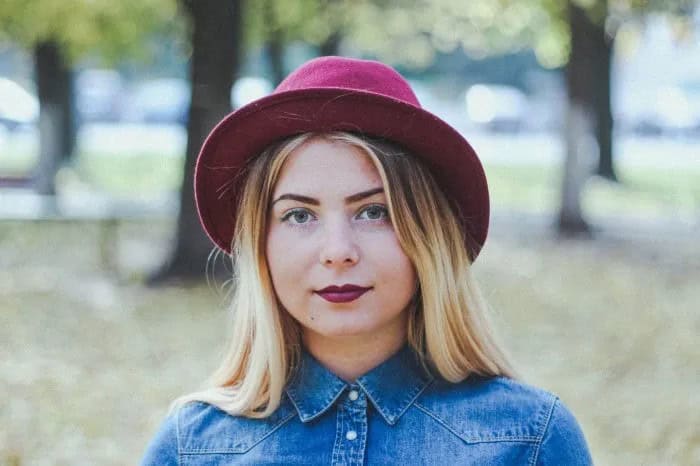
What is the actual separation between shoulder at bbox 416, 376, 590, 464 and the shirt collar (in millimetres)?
38

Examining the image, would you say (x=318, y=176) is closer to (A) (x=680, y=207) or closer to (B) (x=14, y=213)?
(B) (x=14, y=213)

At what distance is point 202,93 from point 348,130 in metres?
7.80

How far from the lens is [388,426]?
6.44ft

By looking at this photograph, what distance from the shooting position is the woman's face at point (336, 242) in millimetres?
1938

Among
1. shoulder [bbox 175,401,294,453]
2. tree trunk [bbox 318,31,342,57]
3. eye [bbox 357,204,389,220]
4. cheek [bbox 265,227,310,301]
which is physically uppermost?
tree trunk [bbox 318,31,342,57]

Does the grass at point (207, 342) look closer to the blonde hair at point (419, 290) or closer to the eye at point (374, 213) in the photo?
the blonde hair at point (419, 290)

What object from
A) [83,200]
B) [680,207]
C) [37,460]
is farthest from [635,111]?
[37,460]

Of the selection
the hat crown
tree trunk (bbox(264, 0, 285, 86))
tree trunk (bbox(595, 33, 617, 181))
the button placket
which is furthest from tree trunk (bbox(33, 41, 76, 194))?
the button placket

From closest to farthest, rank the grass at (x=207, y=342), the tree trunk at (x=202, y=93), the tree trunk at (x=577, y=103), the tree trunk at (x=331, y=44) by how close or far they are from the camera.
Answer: the grass at (x=207, y=342)
the tree trunk at (x=202, y=93)
the tree trunk at (x=577, y=103)
the tree trunk at (x=331, y=44)

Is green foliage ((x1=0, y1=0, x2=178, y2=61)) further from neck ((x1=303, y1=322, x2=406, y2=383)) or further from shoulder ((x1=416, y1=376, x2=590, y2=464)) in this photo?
shoulder ((x1=416, y1=376, x2=590, y2=464))

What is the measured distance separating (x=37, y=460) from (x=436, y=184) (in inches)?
145

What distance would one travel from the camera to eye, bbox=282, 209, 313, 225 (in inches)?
78.5

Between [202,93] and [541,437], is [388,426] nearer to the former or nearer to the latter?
[541,437]

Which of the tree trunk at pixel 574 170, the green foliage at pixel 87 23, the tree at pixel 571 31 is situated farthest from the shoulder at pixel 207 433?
the green foliage at pixel 87 23
